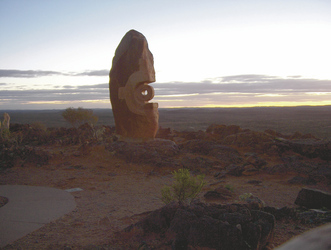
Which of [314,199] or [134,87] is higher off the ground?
[134,87]

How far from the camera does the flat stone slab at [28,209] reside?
4.14 meters

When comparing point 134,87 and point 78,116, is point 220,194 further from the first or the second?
point 78,116

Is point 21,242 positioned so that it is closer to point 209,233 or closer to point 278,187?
point 209,233

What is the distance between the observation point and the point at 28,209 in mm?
5039

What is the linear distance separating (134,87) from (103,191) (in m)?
5.10

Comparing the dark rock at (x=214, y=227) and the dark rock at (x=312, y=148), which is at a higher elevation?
the dark rock at (x=214, y=227)

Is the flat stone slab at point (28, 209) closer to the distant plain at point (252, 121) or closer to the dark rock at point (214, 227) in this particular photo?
the dark rock at point (214, 227)

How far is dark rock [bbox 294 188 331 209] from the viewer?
208 inches

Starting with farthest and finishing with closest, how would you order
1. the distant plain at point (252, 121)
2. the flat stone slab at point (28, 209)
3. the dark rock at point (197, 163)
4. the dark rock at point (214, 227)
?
the distant plain at point (252, 121) → the dark rock at point (197, 163) → the flat stone slab at point (28, 209) → the dark rock at point (214, 227)

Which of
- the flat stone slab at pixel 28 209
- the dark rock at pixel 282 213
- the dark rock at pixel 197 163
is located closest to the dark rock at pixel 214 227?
the dark rock at pixel 282 213

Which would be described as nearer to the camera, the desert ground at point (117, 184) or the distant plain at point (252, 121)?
the desert ground at point (117, 184)

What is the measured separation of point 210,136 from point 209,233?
11870mm

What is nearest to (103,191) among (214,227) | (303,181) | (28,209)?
(28,209)

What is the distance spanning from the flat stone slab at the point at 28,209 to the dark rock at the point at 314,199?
4446mm
